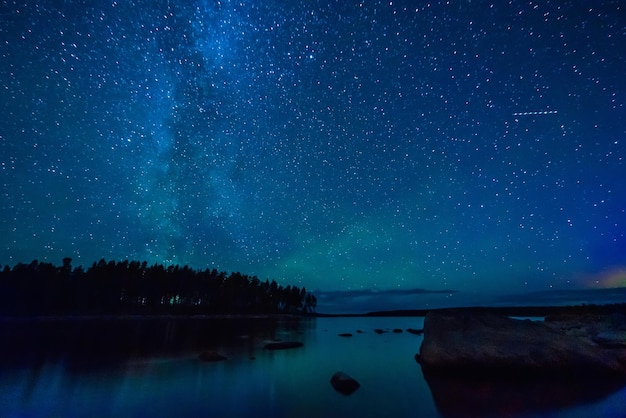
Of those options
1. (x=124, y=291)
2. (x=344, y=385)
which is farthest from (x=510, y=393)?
(x=124, y=291)

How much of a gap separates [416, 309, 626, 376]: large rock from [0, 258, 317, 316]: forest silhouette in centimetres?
9140

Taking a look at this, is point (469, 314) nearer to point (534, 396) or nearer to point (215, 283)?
point (534, 396)

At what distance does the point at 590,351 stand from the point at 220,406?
18.8 meters

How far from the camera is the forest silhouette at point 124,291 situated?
7800 centimetres

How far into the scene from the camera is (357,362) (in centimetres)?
2550

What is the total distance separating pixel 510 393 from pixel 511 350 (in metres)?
3.36

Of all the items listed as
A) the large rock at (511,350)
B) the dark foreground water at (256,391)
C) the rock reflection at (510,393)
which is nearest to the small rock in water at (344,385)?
the dark foreground water at (256,391)

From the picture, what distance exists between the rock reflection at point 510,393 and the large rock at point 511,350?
1.73 ft

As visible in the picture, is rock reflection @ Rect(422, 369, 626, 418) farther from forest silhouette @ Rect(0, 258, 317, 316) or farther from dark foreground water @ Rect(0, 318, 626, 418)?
forest silhouette @ Rect(0, 258, 317, 316)

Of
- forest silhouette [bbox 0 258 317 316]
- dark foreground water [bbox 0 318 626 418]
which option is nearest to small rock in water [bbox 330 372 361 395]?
dark foreground water [bbox 0 318 626 418]

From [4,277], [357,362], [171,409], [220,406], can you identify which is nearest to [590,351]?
[357,362]

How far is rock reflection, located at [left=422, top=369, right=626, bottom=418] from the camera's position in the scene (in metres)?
12.5

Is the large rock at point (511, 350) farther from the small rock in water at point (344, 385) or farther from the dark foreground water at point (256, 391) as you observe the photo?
the small rock in water at point (344, 385)

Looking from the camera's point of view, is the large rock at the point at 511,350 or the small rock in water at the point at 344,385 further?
the large rock at the point at 511,350
